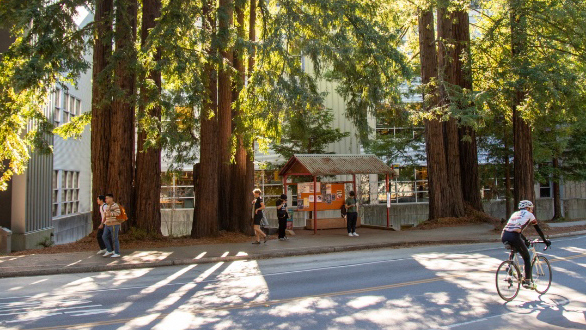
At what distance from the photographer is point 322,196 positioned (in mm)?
21828

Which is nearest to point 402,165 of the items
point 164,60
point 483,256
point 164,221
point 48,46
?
point 164,221

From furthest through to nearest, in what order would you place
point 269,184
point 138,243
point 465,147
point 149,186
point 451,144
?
point 269,184 < point 465,147 < point 451,144 < point 149,186 < point 138,243

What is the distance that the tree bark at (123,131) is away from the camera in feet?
53.5

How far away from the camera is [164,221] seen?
98.9 ft

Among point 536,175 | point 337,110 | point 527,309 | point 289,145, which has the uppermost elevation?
point 337,110

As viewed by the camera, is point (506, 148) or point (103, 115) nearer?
point (103, 115)

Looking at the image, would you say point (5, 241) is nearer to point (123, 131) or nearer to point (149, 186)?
point (149, 186)

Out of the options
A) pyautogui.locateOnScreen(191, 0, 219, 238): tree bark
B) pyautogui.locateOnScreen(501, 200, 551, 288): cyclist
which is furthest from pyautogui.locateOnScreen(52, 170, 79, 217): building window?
pyautogui.locateOnScreen(501, 200, 551, 288): cyclist

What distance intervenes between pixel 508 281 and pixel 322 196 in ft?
43.8

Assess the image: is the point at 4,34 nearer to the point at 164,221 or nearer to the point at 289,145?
the point at 164,221

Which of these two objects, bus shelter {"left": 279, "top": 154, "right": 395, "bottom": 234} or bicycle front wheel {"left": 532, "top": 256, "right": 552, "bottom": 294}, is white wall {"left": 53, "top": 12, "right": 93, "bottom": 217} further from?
bicycle front wheel {"left": 532, "top": 256, "right": 552, "bottom": 294}

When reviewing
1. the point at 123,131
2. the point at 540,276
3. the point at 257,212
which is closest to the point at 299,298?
the point at 540,276

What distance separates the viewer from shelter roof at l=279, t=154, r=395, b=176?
65.5 ft

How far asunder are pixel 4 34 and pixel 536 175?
2689cm
